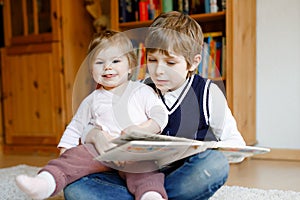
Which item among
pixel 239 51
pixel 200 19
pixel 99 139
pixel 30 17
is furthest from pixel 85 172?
pixel 30 17

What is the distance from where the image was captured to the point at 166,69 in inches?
36.3

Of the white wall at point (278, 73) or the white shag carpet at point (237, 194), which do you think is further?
the white wall at point (278, 73)

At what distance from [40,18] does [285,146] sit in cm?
162

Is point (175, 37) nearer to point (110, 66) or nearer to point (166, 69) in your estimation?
point (166, 69)

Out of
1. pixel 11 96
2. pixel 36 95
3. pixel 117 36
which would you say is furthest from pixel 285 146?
pixel 11 96

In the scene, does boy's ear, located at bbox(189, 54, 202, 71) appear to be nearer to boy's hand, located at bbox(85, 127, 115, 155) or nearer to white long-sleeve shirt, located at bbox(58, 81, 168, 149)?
white long-sleeve shirt, located at bbox(58, 81, 168, 149)

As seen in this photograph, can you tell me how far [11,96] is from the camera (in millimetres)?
2520

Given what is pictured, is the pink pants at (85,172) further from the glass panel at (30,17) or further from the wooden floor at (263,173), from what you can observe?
the glass panel at (30,17)

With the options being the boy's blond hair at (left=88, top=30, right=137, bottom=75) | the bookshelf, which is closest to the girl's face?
the boy's blond hair at (left=88, top=30, right=137, bottom=75)

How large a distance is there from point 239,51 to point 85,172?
1.15 metres

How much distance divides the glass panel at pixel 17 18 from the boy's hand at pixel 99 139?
5.65 ft

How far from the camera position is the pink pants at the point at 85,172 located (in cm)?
88

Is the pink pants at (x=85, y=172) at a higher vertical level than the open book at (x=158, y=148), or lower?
lower

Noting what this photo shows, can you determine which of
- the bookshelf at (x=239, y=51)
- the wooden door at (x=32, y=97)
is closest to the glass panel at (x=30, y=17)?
the wooden door at (x=32, y=97)
